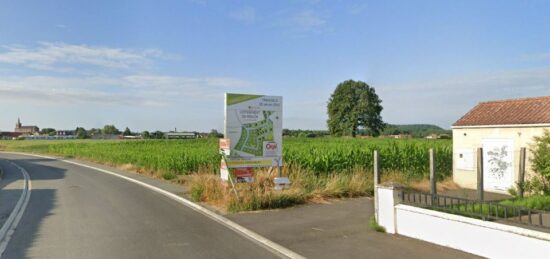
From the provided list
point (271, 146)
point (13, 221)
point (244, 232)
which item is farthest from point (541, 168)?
point (13, 221)

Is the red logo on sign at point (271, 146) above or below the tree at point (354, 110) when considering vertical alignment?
below

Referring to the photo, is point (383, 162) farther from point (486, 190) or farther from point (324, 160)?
point (486, 190)

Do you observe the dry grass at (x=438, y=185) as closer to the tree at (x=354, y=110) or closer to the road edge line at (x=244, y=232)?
the road edge line at (x=244, y=232)

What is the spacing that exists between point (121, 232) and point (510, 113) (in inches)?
559

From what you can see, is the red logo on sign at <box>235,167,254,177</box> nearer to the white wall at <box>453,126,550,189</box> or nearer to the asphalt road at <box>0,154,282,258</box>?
the asphalt road at <box>0,154,282,258</box>

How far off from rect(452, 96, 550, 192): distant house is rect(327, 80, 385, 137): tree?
58201 millimetres

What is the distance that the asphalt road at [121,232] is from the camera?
7.86m

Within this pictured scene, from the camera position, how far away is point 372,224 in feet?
31.1

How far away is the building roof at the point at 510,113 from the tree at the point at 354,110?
5793 centimetres

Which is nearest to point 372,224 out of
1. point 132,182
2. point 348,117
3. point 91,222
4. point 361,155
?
point 91,222

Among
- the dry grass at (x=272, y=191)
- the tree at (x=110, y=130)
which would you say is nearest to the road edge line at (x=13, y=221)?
the dry grass at (x=272, y=191)

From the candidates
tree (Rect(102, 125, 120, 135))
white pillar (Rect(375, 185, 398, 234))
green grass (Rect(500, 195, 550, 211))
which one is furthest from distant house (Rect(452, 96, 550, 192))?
tree (Rect(102, 125, 120, 135))

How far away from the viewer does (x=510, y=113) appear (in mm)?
16625

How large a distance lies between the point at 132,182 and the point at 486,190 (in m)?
15.9
